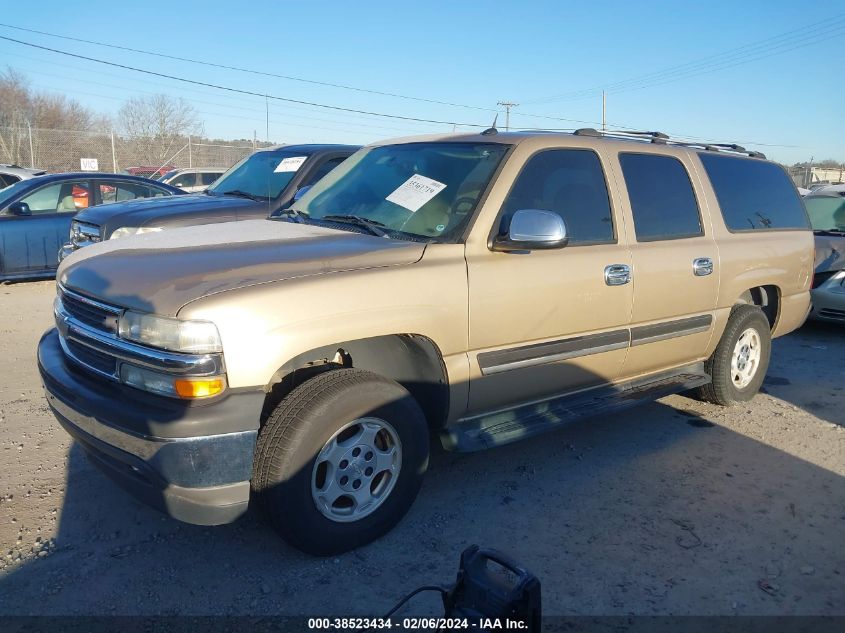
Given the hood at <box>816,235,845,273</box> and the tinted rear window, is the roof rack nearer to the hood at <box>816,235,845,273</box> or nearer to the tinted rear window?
the tinted rear window

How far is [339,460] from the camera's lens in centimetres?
306

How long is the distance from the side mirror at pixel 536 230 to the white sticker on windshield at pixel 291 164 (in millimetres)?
4768

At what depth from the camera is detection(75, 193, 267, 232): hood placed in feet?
21.6

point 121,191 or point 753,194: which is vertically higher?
point 121,191

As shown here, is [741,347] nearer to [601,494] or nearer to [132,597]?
[601,494]

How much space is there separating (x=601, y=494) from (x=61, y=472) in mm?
3036

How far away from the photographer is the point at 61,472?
387 centimetres

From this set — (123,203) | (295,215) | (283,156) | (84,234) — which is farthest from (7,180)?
(295,215)

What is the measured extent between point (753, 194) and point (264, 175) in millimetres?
5081

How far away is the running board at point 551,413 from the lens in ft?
11.5

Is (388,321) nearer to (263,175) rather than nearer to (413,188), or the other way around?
(413,188)

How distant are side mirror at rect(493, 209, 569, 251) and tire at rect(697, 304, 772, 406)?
236 centimetres

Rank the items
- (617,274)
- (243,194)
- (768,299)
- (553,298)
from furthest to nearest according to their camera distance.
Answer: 1. (243,194)
2. (768,299)
3. (617,274)
4. (553,298)

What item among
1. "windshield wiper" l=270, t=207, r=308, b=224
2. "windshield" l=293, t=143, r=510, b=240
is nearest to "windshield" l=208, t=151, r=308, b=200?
"windshield wiper" l=270, t=207, r=308, b=224
